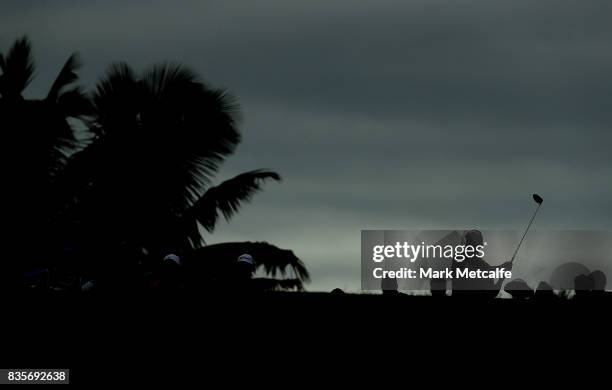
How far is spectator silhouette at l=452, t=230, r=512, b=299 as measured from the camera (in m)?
14.6

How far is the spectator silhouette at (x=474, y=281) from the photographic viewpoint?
1456 centimetres

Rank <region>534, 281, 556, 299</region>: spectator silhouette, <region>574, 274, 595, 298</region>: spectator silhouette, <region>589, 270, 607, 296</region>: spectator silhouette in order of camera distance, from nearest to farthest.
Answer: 1. <region>534, 281, 556, 299</region>: spectator silhouette
2. <region>574, 274, 595, 298</region>: spectator silhouette
3. <region>589, 270, 607, 296</region>: spectator silhouette

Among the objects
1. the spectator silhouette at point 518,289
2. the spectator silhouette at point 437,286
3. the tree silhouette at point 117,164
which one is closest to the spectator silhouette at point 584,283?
the spectator silhouette at point 518,289

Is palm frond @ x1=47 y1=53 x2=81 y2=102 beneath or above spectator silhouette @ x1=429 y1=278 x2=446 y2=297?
above

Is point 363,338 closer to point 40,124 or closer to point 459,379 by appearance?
point 459,379

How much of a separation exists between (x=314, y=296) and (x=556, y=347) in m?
2.84

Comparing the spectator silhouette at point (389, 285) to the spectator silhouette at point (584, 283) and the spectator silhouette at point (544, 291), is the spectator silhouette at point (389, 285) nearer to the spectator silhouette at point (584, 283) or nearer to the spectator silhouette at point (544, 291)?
the spectator silhouette at point (544, 291)

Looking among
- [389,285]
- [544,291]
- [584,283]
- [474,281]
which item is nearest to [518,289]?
[544,291]

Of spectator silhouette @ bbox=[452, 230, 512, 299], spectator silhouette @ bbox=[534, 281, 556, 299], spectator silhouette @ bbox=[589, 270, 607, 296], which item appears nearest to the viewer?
spectator silhouette @ bbox=[534, 281, 556, 299]

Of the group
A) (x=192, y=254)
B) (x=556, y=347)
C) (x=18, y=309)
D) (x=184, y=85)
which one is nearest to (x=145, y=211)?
(x=192, y=254)

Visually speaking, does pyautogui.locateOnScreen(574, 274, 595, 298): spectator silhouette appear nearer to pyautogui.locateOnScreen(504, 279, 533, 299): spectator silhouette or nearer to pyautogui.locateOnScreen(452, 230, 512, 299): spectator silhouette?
pyautogui.locateOnScreen(504, 279, 533, 299): spectator silhouette

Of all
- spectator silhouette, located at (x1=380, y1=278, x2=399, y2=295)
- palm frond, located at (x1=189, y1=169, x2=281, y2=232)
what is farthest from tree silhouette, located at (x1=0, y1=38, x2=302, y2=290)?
spectator silhouette, located at (x1=380, y1=278, x2=399, y2=295)

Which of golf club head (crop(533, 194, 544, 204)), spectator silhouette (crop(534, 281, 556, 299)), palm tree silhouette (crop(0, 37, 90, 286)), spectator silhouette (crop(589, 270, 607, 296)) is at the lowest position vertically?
spectator silhouette (crop(534, 281, 556, 299))

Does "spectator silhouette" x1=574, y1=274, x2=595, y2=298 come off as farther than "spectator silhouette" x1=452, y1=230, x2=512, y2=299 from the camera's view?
Yes
